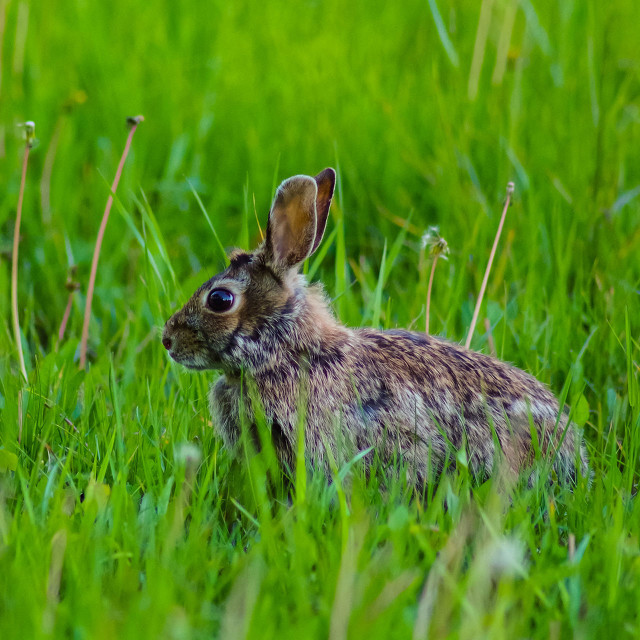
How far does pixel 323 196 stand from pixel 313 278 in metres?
1.33

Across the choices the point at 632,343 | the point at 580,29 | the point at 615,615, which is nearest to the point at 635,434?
the point at 632,343

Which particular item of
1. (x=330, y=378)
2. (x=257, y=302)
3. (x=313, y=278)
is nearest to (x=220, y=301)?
(x=257, y=302)

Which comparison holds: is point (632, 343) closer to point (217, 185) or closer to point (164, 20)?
point (217, 185)

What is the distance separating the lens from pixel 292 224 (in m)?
3.84

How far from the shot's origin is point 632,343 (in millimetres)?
4250

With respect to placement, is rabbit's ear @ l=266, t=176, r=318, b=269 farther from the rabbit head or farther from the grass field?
the grass field

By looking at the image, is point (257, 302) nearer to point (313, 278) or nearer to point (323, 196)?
point (323, 196)

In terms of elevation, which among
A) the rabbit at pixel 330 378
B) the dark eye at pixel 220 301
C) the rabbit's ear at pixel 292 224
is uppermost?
the rabbit's ear at pixel 292 224

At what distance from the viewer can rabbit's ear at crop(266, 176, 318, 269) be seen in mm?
3787


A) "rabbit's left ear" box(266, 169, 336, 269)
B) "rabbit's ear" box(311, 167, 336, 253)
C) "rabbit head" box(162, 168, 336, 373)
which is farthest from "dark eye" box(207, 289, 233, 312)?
"rabbit's ear" box(311, 167, 336, 253)

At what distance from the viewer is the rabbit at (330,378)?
3582 mm

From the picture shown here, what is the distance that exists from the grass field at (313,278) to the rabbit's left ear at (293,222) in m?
0.51

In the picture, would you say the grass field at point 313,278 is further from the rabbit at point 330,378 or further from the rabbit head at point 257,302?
the rabbit head at point 257,302

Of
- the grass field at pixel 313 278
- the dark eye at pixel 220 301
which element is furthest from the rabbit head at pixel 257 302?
the grass field at pixel 313 278
